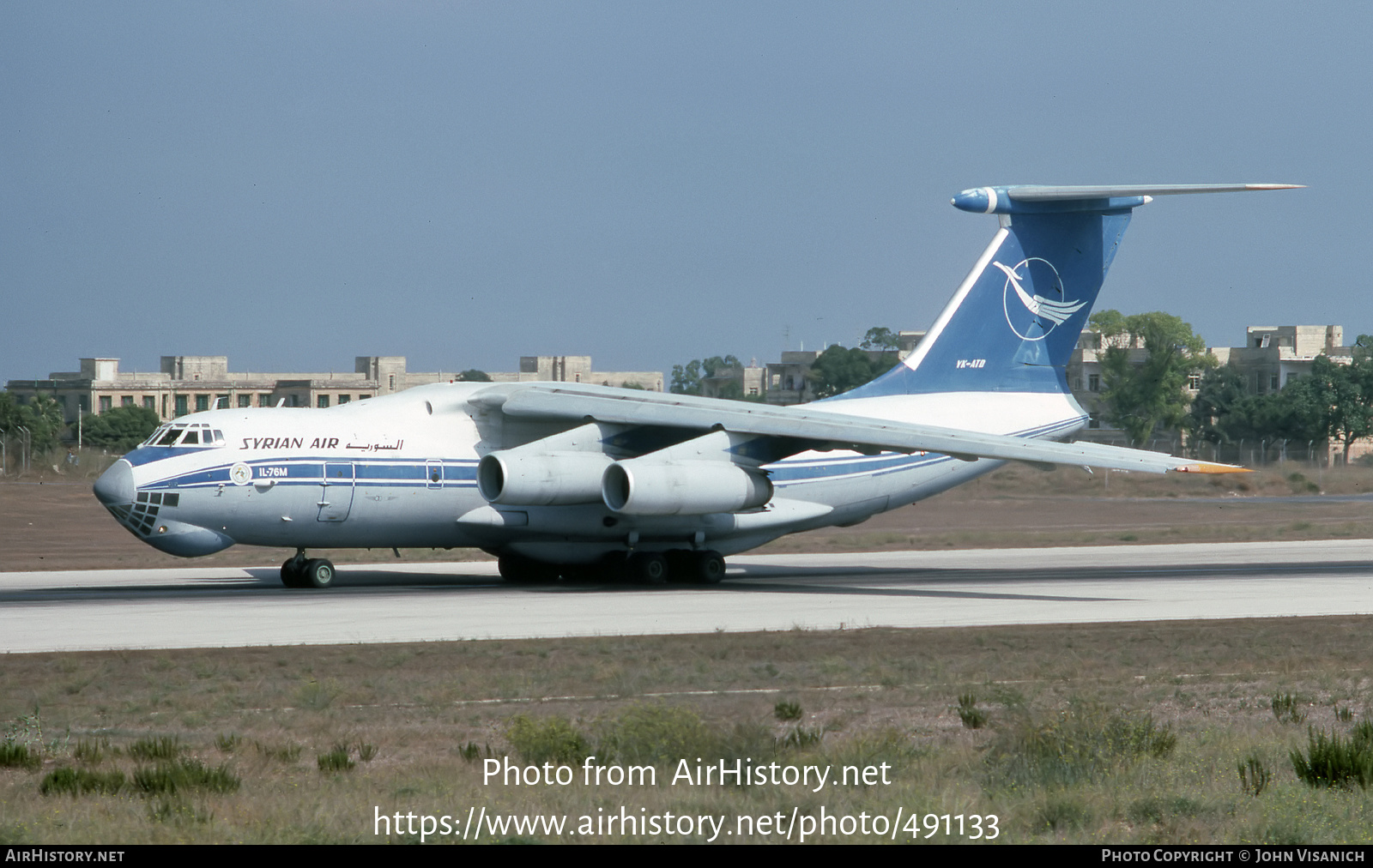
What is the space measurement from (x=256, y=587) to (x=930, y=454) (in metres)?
10.7

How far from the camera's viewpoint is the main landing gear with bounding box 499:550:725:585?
75.8ft

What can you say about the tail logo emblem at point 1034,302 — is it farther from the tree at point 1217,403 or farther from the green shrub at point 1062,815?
the tree at point 1217,403

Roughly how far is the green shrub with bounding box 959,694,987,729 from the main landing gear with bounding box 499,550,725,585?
12258mm

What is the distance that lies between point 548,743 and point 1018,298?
1873 centimetres

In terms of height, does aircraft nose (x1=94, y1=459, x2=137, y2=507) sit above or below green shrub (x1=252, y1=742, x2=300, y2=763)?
above

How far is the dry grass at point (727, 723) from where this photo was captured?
7.29 metres

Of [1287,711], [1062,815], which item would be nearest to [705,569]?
[1287,711]

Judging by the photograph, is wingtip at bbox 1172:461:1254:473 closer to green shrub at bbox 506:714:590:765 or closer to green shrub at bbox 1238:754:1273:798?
green shrub at bbox 1238:754:1273:798

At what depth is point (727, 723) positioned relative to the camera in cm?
1015

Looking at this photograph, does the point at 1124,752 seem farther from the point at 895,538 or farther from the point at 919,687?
the point at 895,538

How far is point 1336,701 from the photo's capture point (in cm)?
1150

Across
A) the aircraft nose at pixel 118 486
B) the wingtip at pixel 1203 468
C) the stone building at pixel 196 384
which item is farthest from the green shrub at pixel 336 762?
the stone building at pixel 196 384

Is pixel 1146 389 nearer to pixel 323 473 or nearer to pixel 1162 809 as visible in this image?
pixel 323 473

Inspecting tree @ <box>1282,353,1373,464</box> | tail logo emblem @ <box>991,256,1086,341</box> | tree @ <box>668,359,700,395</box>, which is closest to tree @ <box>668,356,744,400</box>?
tree @ <box>668,359,700,395</box>
